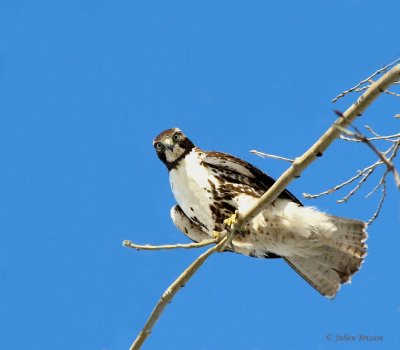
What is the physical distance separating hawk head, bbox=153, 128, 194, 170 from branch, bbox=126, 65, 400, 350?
77.1 inches

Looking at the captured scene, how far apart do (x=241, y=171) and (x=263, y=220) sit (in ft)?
1.97

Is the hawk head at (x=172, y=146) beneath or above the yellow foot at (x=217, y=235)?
above

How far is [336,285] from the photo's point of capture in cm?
685

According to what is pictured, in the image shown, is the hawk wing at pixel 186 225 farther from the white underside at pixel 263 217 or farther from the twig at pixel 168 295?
the twig at pixel 168 295

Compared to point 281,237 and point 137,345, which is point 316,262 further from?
point 137,345

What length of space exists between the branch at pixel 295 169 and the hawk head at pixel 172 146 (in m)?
1.96

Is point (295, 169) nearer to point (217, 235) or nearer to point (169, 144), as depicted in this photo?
point (217, 235)

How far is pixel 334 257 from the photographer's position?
6797 millimetres

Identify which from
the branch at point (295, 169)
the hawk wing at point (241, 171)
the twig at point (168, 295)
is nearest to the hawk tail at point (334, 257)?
the hawk wing at point (241, 171)

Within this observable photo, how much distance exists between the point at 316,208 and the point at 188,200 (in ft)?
4.37

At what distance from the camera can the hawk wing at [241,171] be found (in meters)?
6.81

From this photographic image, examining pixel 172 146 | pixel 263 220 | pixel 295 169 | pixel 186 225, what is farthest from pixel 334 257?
pixel 295 169

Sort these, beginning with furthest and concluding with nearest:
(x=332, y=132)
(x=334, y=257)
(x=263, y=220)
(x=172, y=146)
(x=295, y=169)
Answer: (x=172, y=146)
(x=334, y=257)
(x=263, y=220)
(x=295, y=169)
(x=332, y=132)

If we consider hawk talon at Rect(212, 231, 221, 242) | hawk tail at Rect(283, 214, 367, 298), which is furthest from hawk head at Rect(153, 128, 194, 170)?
hawk tail at Rect(283, 214, 367, 298)
